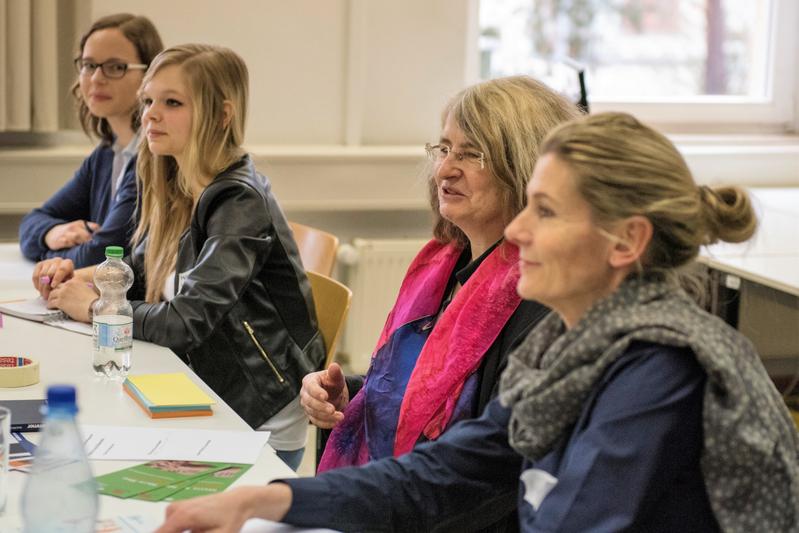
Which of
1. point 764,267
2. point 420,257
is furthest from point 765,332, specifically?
point 420,257

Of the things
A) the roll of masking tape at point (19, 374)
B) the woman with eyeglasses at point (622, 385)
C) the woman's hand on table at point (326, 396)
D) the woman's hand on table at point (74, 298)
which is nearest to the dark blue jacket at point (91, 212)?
the woman's hand on table at point (74, 298)

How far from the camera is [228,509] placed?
4.20 feet

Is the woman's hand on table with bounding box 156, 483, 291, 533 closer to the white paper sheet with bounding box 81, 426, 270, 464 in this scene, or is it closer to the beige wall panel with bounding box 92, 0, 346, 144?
the white paper sheet with bounding box 81, 426, 270, 464

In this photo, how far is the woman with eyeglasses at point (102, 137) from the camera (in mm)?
3043

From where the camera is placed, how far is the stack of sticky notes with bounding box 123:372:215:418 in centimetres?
180

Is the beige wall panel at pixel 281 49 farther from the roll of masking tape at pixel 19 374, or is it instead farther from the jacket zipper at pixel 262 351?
the roll of masking tape at pixel 19 374

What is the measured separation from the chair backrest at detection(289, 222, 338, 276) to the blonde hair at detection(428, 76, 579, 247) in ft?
3.02

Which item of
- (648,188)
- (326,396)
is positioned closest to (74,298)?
(326,396)

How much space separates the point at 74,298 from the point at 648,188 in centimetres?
150

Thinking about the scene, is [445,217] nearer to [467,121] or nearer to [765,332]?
[467,121]

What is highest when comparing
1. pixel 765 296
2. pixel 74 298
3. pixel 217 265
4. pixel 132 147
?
pixel 132 147

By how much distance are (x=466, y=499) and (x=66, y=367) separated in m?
0.90

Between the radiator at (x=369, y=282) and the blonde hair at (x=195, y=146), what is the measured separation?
59.1 inches

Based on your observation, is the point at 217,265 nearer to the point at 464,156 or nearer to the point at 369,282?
the point at 464,156
